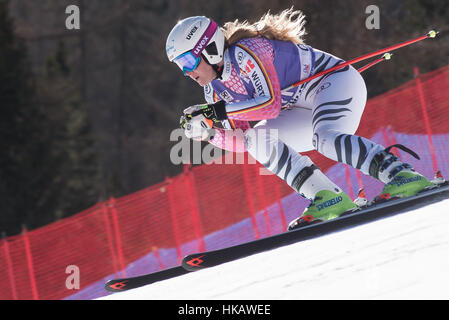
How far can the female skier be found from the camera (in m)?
3.80

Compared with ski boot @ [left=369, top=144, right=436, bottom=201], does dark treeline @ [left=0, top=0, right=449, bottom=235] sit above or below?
above

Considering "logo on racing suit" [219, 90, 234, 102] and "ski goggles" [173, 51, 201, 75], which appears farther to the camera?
"logo on racing suit" [219, 90, 234, 102]

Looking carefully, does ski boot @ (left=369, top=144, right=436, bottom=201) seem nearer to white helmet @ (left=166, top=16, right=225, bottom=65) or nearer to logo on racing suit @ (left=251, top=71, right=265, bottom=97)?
logo on racing suit @ (left=251, top=71, right=265, bottom=97)

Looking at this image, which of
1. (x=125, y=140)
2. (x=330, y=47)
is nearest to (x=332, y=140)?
(x=330, y=47)

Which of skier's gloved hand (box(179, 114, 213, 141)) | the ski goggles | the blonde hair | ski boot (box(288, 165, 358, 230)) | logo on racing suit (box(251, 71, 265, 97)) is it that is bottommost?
ski boot (box(288, 165, 358, 230))

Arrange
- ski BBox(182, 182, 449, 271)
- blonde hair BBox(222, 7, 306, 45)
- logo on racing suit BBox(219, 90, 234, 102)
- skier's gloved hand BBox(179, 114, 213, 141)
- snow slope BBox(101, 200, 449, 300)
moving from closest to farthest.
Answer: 1. snow slope BBox(101, 200, 449, 300)
2. ski BBox(182, 182, 449, 271)
3. skier's gloved hand BBox(179, 114, 213, 141)
4. blonde hair BBox(222, 7, 306, 45)
5. logo on racing suit BBox(219, 90, 234, 102)

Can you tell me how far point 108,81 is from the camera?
1545 inches

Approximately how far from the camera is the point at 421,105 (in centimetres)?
815

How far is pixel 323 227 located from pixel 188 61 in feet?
4.19

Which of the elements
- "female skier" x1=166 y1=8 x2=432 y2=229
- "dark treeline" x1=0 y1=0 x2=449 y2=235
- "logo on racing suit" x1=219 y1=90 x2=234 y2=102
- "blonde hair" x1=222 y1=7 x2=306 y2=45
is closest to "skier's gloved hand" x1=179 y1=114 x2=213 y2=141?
"female skier" x1=166 y1=8 x2=432 y2=229

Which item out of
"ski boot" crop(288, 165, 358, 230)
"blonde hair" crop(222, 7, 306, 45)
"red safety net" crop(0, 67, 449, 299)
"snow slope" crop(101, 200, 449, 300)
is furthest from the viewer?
"red safety net" crop(0, 67, 449, 299)

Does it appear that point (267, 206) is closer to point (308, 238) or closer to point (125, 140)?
point (308, 238)

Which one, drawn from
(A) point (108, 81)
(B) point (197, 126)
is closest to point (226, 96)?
(B) point (197, 126)

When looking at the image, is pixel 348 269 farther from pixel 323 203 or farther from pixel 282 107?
pixel 282 107
